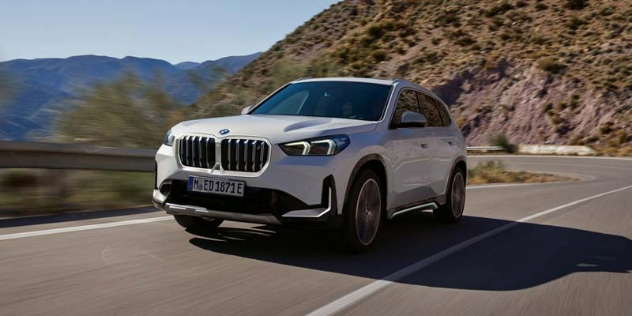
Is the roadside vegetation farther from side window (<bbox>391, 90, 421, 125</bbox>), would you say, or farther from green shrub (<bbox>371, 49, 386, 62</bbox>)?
green shrub (<bbox>371, 49, 386, 62</bbox>)

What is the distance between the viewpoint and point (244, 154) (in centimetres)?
638

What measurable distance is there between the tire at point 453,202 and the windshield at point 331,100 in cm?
204

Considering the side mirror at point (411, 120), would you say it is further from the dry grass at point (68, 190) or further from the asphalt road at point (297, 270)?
the dry grass at point (68, 190)

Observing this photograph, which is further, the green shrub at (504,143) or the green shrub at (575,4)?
the green shrub at (575,4)

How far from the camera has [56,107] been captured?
1244 centimetres

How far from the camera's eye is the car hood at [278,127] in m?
6.45

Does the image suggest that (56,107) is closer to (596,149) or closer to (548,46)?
(596,149)

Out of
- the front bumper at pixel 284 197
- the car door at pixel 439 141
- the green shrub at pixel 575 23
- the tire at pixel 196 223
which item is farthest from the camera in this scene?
the green shrub at pixel 575 23

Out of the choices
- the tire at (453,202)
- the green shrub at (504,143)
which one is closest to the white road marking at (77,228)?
the tire at (453,202)

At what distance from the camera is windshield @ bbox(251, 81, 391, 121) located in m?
7.65

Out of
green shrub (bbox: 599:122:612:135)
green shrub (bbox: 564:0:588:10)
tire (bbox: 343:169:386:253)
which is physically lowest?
green shrub (bbox: 599:122:612:135)

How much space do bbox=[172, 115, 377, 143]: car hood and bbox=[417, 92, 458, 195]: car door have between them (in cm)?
169

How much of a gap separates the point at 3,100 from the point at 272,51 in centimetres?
6420

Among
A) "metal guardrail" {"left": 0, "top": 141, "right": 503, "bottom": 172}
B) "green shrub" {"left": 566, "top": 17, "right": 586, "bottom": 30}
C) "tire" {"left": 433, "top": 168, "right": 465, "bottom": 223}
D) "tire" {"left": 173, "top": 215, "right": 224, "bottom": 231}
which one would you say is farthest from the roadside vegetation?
"green shrub" {"left": 566, "top": 17, "right": 586, "bottom": 30}
